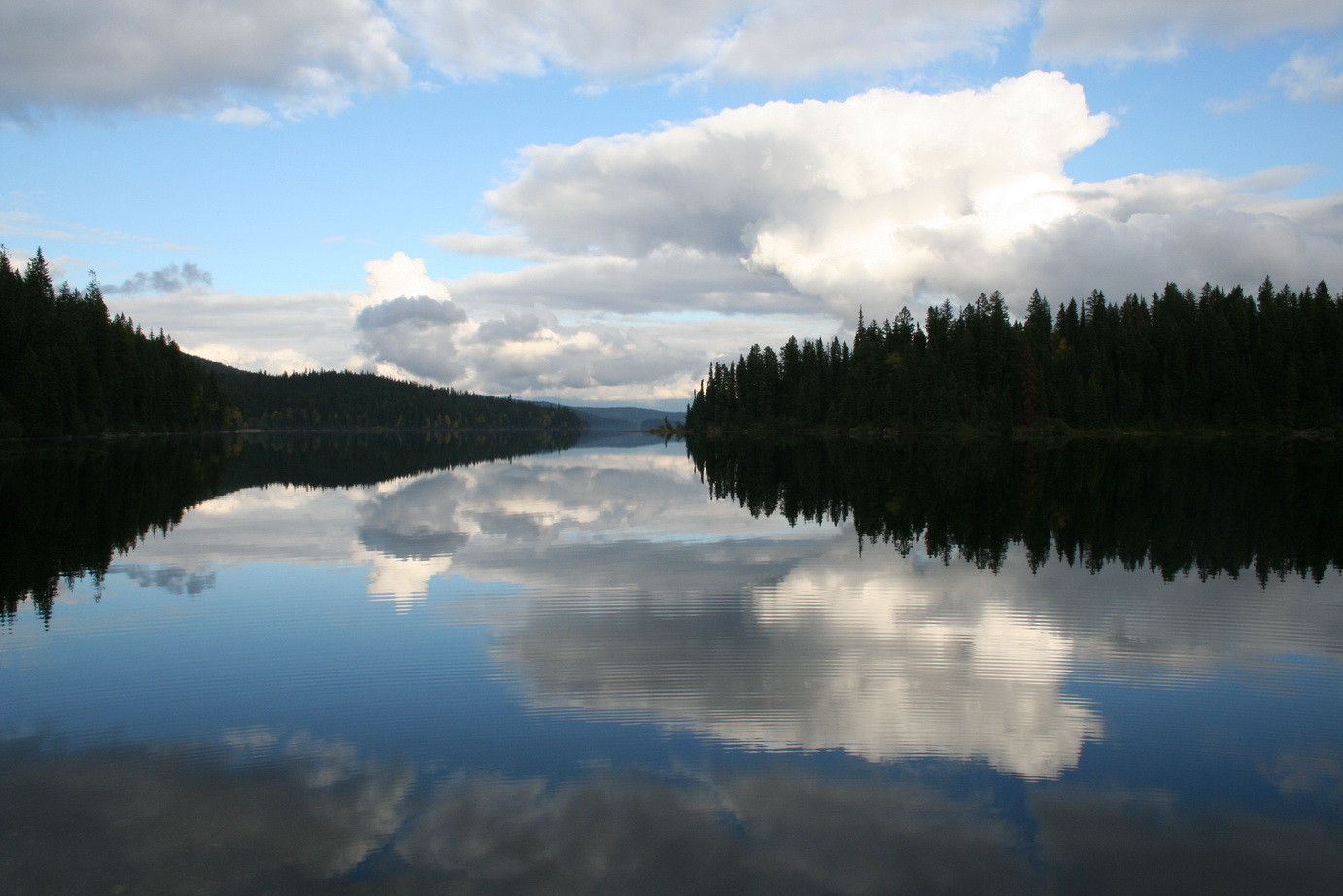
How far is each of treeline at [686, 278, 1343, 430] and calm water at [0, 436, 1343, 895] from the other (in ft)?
306

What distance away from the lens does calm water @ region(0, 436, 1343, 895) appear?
695 cm

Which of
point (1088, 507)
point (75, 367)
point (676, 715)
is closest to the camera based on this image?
point (676, 715)

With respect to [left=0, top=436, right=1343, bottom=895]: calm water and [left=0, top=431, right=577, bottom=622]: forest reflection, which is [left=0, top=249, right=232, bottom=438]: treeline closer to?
[left=0, top=431, right=577, bottom=622]: forest reflection

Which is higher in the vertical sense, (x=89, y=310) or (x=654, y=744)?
(x=89, y=310)

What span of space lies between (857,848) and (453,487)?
139ft

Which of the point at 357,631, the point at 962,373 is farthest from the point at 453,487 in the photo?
the point at 962,373

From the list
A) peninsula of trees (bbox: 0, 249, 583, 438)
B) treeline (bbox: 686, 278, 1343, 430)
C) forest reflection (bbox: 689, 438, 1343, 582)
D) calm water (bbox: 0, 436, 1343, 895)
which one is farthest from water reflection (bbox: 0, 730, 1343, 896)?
treeline (bbox: 686, 278, 1343, 430)

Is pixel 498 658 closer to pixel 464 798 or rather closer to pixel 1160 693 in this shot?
pixel 464 798

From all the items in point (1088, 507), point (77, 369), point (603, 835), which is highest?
point (77, 369)

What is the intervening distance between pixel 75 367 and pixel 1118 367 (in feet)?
424

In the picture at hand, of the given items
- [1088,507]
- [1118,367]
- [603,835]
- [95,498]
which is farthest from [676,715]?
[1118,367]

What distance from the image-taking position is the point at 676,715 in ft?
33.0

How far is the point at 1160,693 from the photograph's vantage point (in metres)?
10.9

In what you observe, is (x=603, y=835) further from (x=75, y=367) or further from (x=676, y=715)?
(x=75, y=367)
